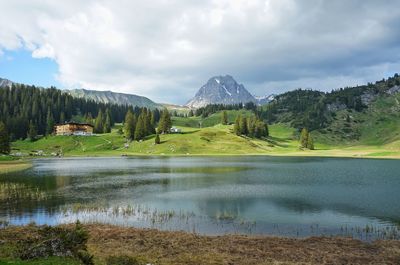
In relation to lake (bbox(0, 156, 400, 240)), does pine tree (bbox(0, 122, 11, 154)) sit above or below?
above

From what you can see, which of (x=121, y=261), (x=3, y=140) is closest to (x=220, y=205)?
(x=121, y=261)

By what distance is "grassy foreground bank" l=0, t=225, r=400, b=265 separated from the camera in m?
27.5

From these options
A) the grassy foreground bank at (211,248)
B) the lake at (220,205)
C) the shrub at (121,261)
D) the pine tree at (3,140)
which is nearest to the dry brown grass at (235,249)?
the grassy foreground bank at (211,248)

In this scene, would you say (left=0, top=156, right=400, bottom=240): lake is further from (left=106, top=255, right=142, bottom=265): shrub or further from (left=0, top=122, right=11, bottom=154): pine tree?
(left=0, top=122, right=11, bottom=154): pine tree

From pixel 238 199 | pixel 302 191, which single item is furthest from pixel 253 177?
pixel 238 199


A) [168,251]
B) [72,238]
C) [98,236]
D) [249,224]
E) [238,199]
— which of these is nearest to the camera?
[72,238]

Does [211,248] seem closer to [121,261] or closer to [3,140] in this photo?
[121,261]

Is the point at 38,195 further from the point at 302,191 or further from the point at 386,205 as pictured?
the point at 386,205

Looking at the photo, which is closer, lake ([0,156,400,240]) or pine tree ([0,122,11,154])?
lake ([0,156,400,240])

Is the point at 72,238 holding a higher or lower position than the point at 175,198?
higher

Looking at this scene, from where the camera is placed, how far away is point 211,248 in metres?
31.1

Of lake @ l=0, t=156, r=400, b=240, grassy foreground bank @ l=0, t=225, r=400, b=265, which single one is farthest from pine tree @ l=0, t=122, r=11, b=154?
grassy foreground bank @ l=0, t=225, r=400, b=265

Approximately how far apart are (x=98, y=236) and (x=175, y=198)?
27.7 metres

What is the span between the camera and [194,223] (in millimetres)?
43750
